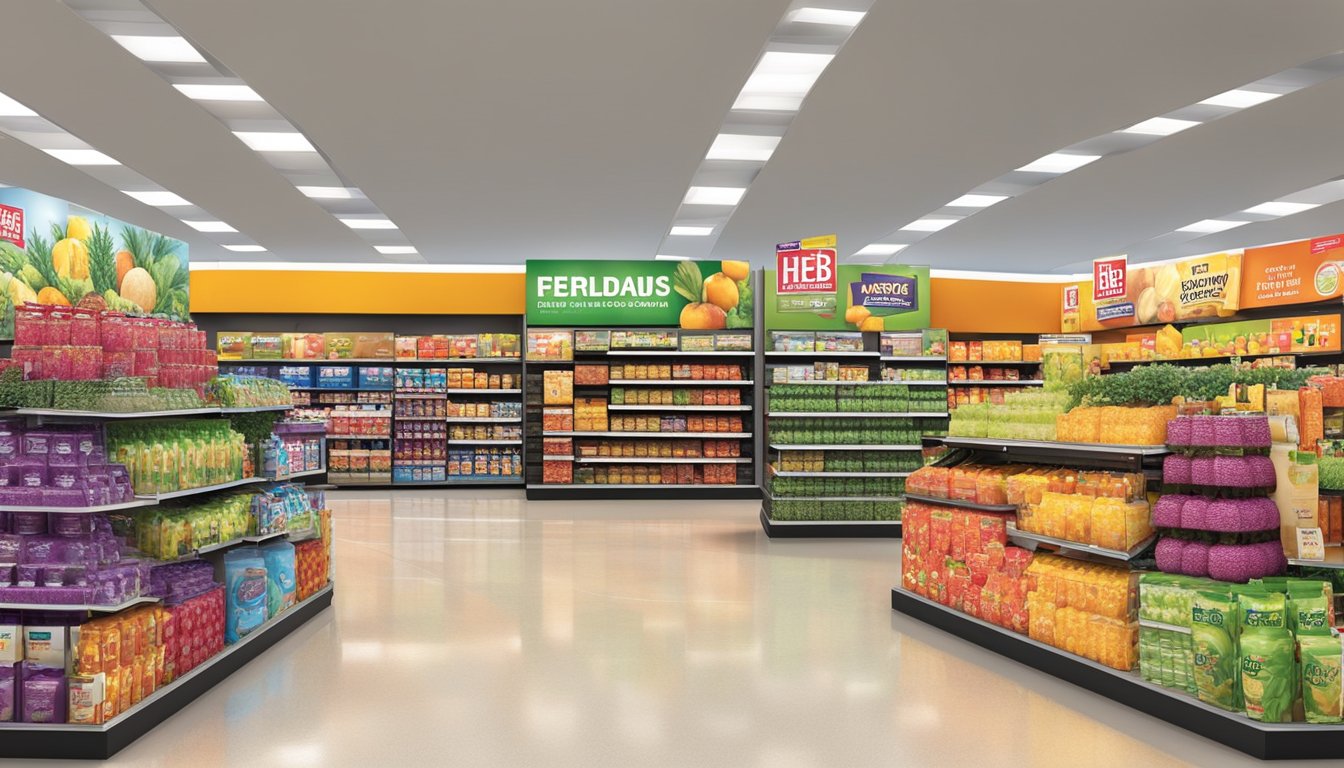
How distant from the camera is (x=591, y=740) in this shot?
3729mm

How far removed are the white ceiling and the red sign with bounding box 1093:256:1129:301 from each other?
3.16 feet

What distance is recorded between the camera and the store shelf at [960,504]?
17.3ft

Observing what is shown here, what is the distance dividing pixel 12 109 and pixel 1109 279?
9.65m

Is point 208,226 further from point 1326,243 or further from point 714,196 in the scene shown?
point 1326,243

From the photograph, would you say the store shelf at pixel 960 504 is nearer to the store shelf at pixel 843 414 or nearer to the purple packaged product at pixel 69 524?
the store shelf at pixel 843 414

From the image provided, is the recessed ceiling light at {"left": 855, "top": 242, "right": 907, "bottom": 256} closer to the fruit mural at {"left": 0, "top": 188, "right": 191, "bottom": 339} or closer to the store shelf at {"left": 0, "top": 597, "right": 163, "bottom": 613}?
the fruit mural at {"left": 0, "top": 188, "right": 191, "bottom": 339}

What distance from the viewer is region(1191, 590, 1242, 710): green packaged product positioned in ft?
11.8

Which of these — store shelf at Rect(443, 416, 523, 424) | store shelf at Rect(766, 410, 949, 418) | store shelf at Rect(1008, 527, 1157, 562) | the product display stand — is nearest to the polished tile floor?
store shelf at Rect(1008, 527, 1157, 562)

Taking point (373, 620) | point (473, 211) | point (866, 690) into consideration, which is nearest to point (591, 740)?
point (866, 690)

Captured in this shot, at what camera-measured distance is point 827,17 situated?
5730mm

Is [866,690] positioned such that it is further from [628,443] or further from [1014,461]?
[628,443]

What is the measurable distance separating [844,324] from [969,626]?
278 inches

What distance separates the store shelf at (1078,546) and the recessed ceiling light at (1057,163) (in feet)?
15.7

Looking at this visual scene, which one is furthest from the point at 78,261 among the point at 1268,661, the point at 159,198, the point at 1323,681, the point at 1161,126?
the point at 1161,126
